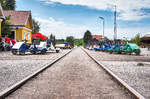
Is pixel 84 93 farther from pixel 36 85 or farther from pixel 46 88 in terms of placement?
pixel 36 85

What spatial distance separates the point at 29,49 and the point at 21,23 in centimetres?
1291

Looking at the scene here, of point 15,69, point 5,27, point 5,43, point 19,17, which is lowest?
point 15,69

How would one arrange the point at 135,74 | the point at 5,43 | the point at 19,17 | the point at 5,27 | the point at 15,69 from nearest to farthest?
the point at 135,74
the point at 15,69
the point at 5,43
the point at 5,27
the point at 19,17

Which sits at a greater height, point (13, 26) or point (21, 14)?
point (21, 14)

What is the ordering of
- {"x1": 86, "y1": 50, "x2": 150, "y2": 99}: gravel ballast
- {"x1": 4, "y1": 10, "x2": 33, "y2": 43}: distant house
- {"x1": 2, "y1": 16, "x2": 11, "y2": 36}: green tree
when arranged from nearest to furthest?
{"x1": 86, "y1": 50, "x2": 150, "y2": 99}: gravel ballast, {"x1": 2, "y1": 16, "x2": 11, "y2": 36}: green tree, {"x1": 4, "y1": 10, "x2": 33, "y2": 43}: distant house

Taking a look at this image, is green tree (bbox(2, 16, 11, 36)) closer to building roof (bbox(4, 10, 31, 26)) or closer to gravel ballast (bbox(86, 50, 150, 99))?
building roof (bbox(4, 10, 31, 26))

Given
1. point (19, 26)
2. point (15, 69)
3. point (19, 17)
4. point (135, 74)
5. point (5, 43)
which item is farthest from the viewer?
point (19, 17)

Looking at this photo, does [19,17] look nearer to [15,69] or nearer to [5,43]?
[5,43]

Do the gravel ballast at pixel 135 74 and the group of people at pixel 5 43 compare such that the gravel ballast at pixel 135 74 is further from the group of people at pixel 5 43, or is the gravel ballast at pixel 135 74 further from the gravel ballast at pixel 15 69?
the group of people at pixel 5 43

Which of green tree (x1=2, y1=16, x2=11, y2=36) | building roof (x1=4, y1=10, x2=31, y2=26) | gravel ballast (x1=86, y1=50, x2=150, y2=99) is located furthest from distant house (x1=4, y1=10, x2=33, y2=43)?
gravel ballast (x1=86, y1=50, x2=150, y2=99)

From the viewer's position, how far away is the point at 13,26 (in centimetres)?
2867

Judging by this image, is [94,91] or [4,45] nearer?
→ [94,91]

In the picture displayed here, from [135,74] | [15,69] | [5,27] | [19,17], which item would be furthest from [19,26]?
[135,74]

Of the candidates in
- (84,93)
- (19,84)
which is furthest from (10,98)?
(84,93)
